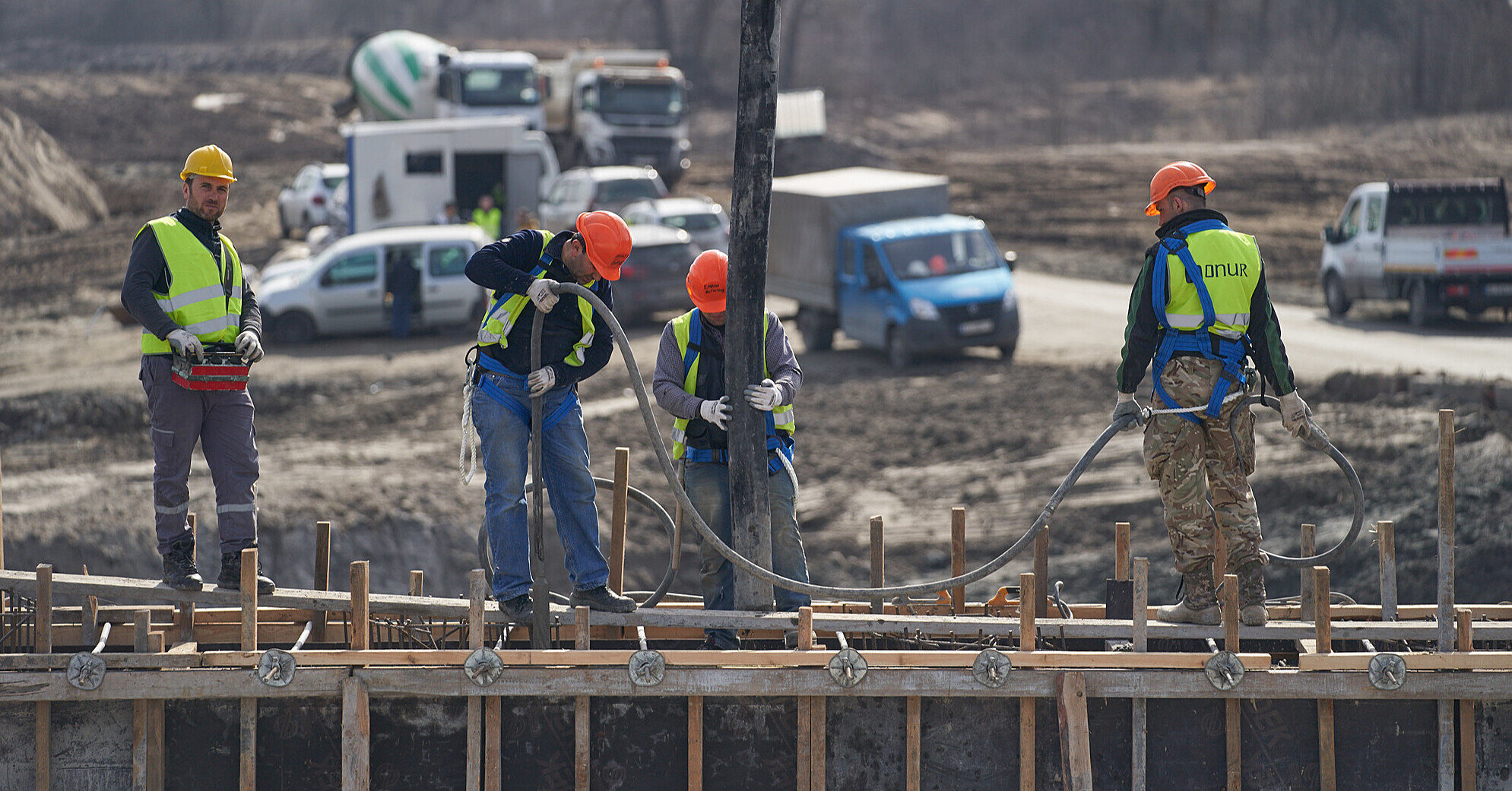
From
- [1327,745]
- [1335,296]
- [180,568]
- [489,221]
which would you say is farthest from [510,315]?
[489,221]

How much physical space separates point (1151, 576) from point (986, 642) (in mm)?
6260

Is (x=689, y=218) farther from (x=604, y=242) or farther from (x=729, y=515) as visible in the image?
(x=604, y=242)

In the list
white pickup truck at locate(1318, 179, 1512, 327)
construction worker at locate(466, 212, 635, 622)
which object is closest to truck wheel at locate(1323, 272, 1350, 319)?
white pickup truck at locate(1318, 179, 1512, 327)

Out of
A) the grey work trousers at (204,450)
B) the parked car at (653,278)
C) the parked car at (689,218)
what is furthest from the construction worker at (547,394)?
the parked car at (689,218)

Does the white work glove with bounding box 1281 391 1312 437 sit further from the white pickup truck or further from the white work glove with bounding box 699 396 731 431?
the white pickup truck

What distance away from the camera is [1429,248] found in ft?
63.9

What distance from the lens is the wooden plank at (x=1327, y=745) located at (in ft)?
18.8

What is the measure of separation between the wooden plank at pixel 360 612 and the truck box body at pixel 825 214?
1453cm

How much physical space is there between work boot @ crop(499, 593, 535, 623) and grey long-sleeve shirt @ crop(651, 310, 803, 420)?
3.57 feet

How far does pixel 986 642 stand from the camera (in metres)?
6.60

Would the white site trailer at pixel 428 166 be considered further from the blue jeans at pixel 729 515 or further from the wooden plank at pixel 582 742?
the wooden plank at pixel 582 742

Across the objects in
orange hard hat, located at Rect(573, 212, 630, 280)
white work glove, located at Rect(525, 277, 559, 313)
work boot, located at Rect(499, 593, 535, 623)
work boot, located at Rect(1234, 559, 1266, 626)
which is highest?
orange hard hat, located at Rect(573, 212, 630, 280)

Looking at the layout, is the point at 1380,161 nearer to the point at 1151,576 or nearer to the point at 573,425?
the point at 1151,576

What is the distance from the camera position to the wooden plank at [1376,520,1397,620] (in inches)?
245
